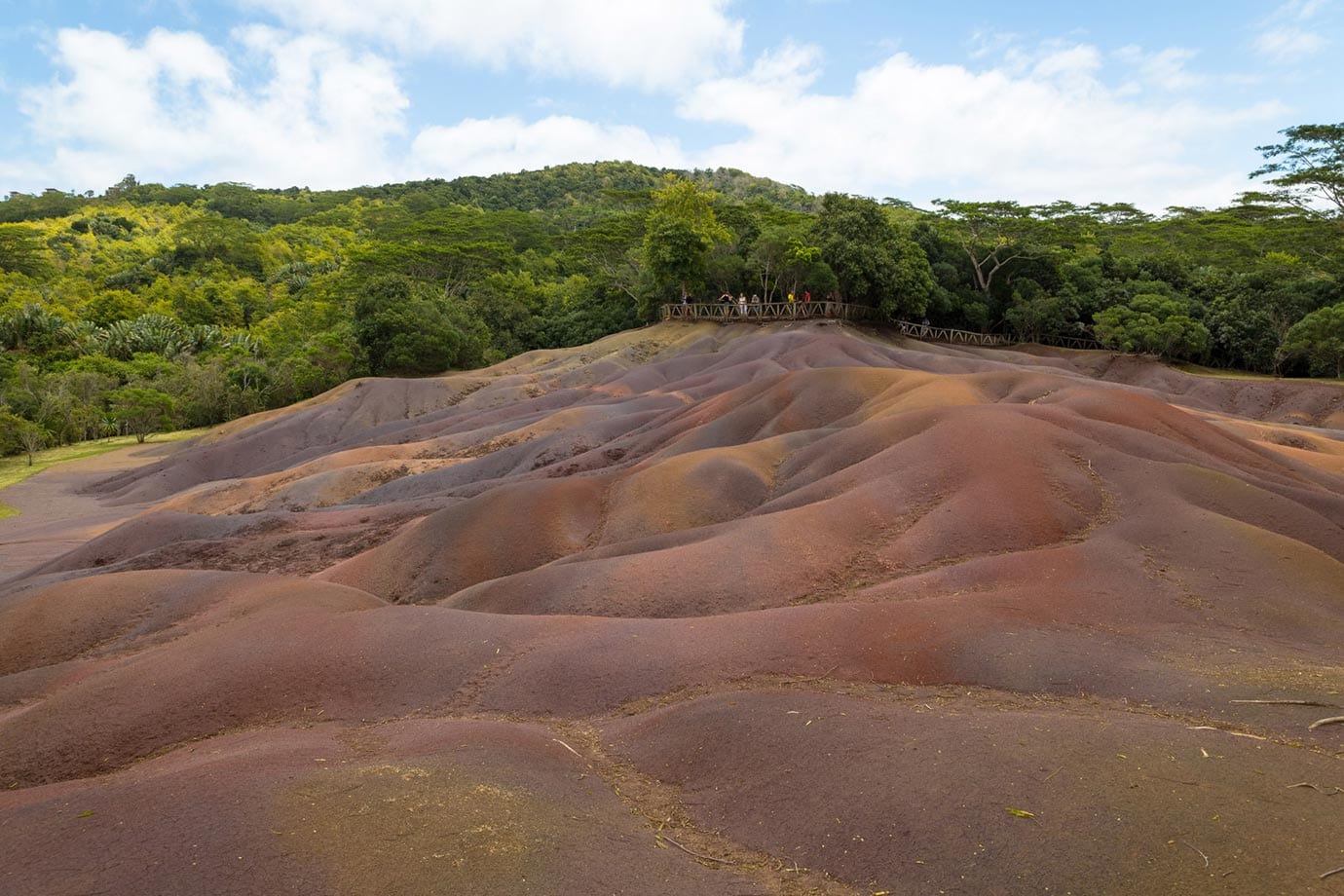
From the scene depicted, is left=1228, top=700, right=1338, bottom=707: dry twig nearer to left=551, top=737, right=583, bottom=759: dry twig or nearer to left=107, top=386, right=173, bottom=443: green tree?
left=551, top=737, right=583, bottom=759: dry twig

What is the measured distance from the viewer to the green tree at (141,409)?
61688mm

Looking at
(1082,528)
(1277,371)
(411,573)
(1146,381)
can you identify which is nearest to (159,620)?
(411,573)

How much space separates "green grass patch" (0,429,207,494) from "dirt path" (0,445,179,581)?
2.91 ft

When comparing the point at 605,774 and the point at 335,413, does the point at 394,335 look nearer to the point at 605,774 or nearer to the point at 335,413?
the point at 335,413

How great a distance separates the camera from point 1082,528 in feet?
61.8

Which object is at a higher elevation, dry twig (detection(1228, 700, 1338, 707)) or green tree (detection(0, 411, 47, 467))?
dry twig (detection(1228, 700, 1338, 707))

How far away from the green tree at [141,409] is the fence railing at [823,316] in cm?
3918

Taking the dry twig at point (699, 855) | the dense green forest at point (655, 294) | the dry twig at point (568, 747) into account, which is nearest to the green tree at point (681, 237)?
the dense green forest at point (655, 294)

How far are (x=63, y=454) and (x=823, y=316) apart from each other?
54.8 meters

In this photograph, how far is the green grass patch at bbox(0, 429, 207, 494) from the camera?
2109 inches

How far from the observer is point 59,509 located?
45781mm

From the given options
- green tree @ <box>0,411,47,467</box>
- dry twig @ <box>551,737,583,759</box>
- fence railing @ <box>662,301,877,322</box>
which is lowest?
green tree @ <box>0,411,47,467</box>

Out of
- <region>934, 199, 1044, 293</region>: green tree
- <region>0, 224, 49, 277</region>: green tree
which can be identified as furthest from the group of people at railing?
<region>0, 224, 49, 277</region>: green tree

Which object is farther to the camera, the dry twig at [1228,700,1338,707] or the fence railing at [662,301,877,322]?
the fence railing at [662,301,877,322]
